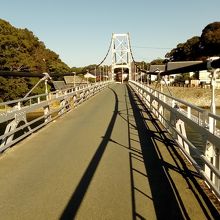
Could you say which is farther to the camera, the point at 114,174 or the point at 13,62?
the point at 13,62

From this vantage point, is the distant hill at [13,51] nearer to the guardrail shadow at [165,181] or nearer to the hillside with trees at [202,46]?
the guardrail shadow at [165,181]

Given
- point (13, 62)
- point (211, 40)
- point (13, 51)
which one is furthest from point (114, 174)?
point (211, 40)

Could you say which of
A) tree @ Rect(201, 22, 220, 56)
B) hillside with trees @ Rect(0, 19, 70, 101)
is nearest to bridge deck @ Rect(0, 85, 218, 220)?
hillside with trees @ Rect(0, 19, 70, 101)

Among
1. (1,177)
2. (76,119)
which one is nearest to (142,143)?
(1,177)

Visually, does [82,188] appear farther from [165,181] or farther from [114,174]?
[165,181]

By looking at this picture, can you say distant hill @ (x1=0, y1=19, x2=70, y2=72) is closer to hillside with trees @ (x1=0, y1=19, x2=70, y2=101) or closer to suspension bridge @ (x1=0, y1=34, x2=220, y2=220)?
hillside with trees @ (x1=0, y1=19, x2=70, y2=101)

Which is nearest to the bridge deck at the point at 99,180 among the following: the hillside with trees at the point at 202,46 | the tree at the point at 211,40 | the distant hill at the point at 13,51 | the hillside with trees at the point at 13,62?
the hillside with trees at the point at 13,62

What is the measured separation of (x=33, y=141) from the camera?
40.3 feet

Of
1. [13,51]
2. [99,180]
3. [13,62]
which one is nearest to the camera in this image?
[99,180]

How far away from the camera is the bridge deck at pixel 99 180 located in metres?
5.86

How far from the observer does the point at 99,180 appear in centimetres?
745

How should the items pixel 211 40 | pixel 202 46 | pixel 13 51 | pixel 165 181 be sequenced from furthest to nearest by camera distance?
pixel 202 46 → pixel 211 40 → pixel 13 51 → pixel 165 181

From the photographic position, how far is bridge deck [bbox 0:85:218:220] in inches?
231

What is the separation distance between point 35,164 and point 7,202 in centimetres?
270
